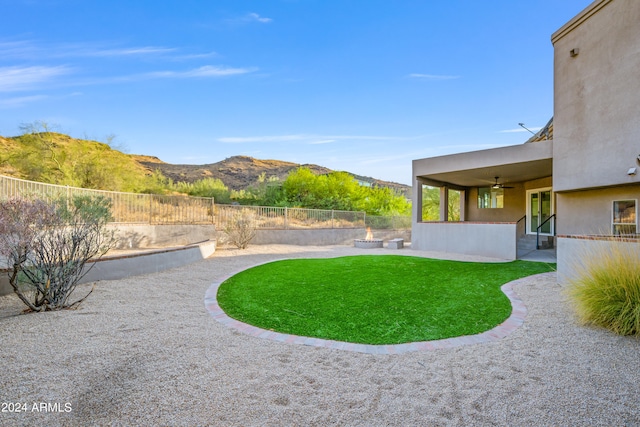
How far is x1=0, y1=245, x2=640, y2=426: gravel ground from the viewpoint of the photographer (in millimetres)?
2230

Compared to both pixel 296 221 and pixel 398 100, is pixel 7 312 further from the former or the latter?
pixel 398 100

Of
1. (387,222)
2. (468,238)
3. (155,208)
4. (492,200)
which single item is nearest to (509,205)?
(492,200)

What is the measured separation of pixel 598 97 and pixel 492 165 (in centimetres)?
370

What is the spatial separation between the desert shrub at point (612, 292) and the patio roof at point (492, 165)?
721 centimetres

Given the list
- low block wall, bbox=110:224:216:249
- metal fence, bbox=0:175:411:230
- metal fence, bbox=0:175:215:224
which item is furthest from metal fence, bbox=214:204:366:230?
low block wall, bbox=110:224:216:249

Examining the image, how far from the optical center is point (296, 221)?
18.3 metres

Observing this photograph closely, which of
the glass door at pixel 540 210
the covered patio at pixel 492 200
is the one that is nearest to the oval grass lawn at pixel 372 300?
the covered patio at pixel 492 200

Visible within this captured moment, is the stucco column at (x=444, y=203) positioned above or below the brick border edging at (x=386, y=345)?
above

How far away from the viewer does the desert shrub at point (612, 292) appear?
3.85 metres

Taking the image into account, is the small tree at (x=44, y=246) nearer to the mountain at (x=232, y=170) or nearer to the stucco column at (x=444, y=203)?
the stucco column at (x=444, y=203)

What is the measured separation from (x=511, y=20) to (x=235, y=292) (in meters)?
14.2

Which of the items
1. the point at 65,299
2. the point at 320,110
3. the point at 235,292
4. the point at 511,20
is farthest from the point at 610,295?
the point at 320,110

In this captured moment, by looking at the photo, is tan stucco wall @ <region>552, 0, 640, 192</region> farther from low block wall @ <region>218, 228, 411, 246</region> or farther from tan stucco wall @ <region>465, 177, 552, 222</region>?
low block wall @ <region>218, 228, 411, 246</region>

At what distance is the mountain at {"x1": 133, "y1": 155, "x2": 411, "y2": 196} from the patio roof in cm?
2499
